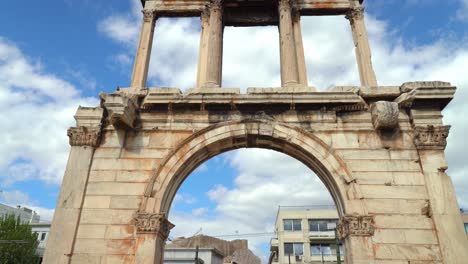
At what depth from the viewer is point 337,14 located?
10656 mm

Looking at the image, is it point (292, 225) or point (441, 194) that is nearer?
point (441, 194)

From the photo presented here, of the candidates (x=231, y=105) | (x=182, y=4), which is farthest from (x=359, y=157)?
(x=182, y=4)

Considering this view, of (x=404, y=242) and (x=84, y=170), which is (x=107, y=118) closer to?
(x=84, y=170)

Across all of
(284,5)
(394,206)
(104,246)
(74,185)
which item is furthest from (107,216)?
(284,5)

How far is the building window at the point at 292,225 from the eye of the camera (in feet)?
128

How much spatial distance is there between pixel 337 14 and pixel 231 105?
16.7 feet

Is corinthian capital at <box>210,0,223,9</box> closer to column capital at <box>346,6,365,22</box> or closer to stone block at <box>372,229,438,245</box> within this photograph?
column capital at <box>346,6,365,22</box>

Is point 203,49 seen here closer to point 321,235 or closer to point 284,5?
point 284,5

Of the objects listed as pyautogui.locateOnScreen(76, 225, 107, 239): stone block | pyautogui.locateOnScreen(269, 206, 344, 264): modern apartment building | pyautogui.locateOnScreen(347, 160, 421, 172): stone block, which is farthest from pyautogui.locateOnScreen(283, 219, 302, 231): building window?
pyautogui.locateOnScreen(76, 225, 107, 239): stone block

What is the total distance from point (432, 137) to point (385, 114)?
3.94ft

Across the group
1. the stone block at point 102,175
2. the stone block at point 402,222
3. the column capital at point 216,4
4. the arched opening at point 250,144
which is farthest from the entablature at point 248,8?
the stone block at point 402,222

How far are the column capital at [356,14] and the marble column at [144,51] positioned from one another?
5.93 metres

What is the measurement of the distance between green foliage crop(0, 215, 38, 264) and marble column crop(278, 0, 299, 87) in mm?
20324

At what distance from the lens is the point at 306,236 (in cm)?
3797
